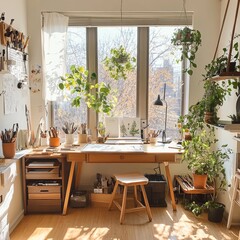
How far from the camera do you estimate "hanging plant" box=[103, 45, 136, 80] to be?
3102 mm

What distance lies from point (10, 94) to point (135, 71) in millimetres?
1563

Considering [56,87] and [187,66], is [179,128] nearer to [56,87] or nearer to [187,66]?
[187,66]

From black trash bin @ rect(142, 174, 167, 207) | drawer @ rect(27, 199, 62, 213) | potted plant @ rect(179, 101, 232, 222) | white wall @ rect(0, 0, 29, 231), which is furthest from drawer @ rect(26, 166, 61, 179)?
potted plant @ rect(179, 101, 232, 222)

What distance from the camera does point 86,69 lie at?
338cm

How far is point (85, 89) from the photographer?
3.22m

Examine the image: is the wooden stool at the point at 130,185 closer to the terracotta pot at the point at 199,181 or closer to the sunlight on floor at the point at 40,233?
the terracotta pot at the point at 199,181

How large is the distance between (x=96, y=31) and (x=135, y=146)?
1.54 meters

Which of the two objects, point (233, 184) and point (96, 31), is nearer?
point (233, 184)

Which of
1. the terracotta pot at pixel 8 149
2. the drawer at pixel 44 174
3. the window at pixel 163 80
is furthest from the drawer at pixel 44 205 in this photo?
the window at pixel 163 80

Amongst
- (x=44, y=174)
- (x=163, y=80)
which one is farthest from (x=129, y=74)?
(x=44, y=174)

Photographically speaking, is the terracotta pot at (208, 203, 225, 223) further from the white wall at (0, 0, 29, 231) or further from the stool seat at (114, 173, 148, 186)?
the white wall at (0, 0, 29, 231)

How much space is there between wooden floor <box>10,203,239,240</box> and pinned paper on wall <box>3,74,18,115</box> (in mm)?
1173

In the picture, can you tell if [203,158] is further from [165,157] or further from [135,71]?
[135,71]

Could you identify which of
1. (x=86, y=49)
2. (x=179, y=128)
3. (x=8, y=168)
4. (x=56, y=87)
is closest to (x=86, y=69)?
(x=86, y=49)
